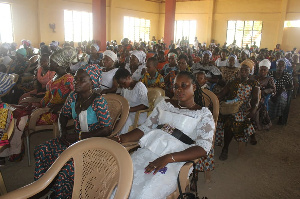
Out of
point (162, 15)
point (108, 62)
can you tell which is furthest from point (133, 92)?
point (162, 15)

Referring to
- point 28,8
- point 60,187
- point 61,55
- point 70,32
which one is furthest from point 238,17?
point 60,187

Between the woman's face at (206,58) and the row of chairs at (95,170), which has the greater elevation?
the woman's face at (206,58)

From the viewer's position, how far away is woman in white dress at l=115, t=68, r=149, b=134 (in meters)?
3.29

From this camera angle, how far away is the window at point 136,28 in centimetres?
2005

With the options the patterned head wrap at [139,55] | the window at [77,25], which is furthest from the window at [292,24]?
the patterned head wrap at [139,55]

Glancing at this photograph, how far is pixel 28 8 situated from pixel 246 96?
1484 centimetres

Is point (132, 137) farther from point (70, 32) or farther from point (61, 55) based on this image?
point (70, 32)

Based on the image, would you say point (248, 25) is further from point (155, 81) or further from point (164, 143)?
point (164, 143)

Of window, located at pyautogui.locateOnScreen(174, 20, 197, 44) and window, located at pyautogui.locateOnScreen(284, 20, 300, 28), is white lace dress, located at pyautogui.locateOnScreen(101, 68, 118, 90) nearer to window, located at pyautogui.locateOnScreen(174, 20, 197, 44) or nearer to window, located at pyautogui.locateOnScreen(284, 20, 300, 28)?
window, located at pyautogui.locateOnScreen(284, 20, 300, 28)

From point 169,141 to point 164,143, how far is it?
43 millimetres

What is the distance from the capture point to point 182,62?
452 cm

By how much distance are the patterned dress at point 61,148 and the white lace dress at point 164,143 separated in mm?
429

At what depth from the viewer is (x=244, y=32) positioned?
1830 cm

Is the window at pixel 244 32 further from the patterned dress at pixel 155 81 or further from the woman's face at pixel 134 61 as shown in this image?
the patterned dress at pixel 155 81
